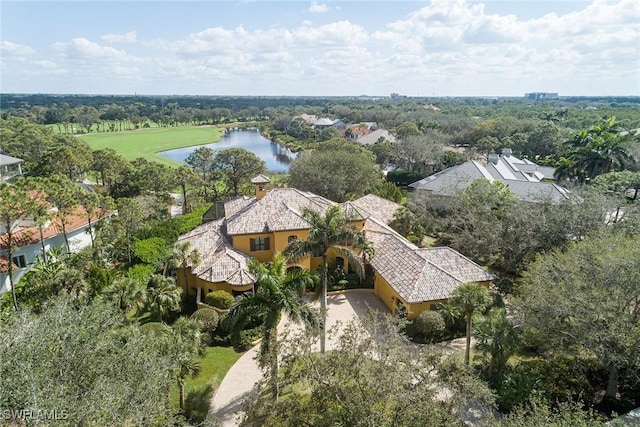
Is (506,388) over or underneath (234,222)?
underneath

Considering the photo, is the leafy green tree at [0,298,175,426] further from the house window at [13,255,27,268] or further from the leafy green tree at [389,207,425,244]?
the leafy green tree at [389,207,425,244]

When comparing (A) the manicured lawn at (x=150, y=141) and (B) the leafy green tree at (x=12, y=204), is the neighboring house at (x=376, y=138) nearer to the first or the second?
(A) the manicured lawn at (x=150, y=141)

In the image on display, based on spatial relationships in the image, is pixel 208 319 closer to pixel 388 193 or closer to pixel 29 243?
pixel 29 243

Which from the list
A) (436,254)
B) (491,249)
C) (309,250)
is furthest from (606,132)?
(309,250)

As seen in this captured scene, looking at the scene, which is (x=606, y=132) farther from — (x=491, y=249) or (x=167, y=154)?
(x=167, y=154)

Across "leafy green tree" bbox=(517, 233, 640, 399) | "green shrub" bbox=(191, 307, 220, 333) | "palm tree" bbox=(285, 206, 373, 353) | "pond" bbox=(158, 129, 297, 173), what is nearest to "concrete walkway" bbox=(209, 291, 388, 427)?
"palm tree" bbox=(285, 206, 373, 353)

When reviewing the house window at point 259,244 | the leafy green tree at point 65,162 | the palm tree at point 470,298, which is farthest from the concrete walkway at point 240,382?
the leafy green tree at point 65,162
